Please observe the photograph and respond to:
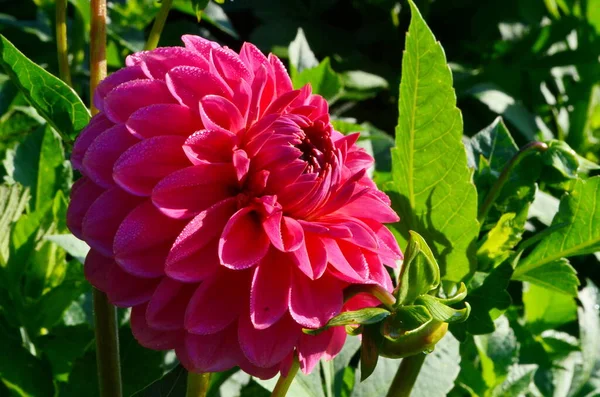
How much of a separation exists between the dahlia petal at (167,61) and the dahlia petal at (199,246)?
0.10 metres

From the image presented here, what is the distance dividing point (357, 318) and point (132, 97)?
0.20m

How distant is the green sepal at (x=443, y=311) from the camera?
49 cm

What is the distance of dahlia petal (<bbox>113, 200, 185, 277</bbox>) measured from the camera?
473 millimetres

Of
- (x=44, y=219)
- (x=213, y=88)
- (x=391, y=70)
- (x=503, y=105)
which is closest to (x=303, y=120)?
(x=213, y=88)

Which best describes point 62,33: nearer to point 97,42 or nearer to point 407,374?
point 97,42

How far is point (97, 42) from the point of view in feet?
1.99

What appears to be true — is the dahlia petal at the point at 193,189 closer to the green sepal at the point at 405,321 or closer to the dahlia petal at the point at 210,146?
the dahlia petal at the point at 210,146

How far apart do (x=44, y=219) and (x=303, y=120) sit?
0.39 m

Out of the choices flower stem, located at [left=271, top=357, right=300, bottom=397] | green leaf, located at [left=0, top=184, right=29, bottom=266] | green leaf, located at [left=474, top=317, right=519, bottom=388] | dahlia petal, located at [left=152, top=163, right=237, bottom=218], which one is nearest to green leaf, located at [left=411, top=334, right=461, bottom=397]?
green leaf, located at [left=474, top=317, right=519, bottom=388]

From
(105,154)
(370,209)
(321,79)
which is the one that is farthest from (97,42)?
(321,79)

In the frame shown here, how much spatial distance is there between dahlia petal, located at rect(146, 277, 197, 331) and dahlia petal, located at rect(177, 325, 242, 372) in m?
0.01

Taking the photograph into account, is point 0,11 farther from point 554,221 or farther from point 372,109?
point 554,221

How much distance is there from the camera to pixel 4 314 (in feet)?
2.63

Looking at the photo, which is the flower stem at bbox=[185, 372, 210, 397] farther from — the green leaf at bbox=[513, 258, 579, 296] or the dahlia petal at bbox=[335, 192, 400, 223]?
the green leaf at bbox=[513, 258, 579, 296]
